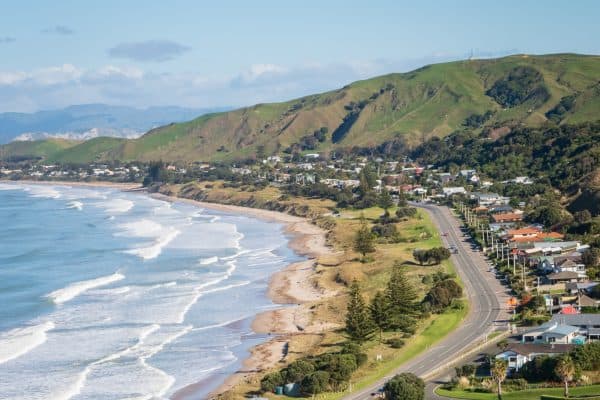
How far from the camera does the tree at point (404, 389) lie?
112 ft

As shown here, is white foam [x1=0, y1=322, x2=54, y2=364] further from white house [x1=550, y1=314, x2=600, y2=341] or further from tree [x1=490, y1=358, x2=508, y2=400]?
white house [x1=550, y1=314, x2=600, y2=341]

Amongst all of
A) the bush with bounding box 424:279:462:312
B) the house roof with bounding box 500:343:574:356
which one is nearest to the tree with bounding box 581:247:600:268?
the bush with bounding box 424:279:462:312

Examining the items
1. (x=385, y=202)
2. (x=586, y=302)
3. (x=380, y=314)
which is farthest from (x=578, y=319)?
(x=385, y=202)

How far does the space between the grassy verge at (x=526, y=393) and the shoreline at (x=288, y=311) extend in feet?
37.2

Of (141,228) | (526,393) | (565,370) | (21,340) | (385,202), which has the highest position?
(385,202)

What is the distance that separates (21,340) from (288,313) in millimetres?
16217

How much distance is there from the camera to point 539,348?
3966cm

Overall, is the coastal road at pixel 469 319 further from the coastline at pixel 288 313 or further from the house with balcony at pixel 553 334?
the coastline at pixel 288 313

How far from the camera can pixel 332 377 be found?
127 ft

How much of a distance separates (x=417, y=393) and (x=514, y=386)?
4382 mm

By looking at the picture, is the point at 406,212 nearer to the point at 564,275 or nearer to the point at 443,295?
the point at 564,275

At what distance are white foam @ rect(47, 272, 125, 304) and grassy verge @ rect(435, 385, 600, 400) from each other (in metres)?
35.5

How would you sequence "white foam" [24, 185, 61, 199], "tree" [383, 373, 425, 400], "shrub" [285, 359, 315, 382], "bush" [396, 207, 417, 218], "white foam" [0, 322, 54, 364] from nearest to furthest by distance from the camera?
"tree" [383, 373, 425, 400], "shrub" [285, 359, 315, 382], "white foam" [0, 322, 54, 364], "bush" [396, 207, 417, 218], "white foam" [24, 185, 61, 199]

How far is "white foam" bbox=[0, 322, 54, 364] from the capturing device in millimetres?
49631
